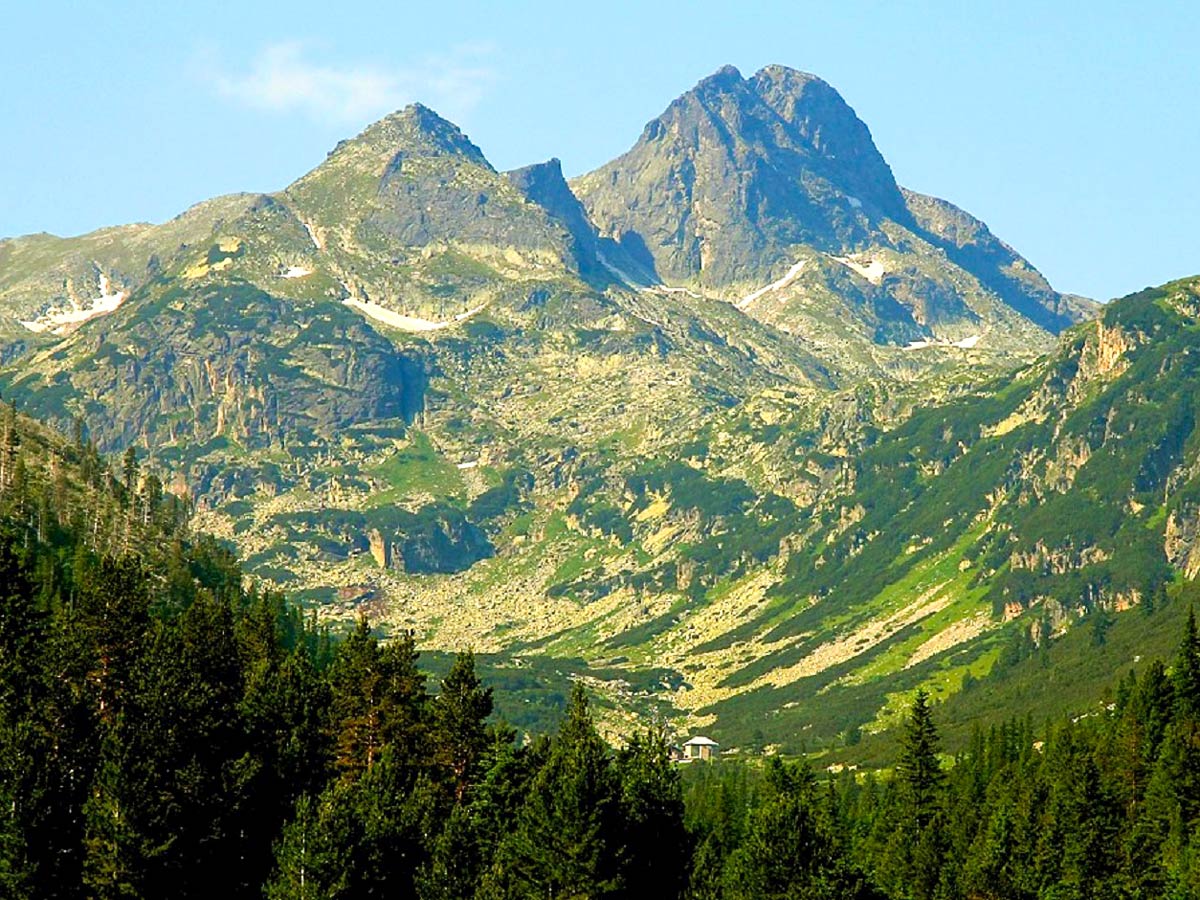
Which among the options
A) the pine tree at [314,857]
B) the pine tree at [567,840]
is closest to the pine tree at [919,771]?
the pine tree at [567,840]

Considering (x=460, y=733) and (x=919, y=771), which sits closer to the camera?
(x=460, y=733)

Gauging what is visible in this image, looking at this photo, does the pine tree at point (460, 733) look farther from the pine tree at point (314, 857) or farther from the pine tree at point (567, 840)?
the pine tree at point (314, 857)

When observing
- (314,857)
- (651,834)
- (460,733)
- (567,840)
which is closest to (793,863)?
(651,834)

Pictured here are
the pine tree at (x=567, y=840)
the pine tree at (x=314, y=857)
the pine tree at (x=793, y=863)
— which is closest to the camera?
the pine tree at (x=314, y=857)

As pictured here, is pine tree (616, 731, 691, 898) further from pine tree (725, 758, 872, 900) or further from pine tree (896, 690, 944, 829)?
pine tree (896, 690, 944, 829)

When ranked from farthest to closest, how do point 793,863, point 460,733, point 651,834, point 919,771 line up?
point 919,771, point 460,733, point 651,834, point 793,863

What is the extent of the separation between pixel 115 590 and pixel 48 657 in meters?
7.79

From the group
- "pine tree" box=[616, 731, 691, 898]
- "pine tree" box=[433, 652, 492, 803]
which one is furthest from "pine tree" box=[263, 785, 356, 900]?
"pine tree" box=[433, 652, 492, 803]

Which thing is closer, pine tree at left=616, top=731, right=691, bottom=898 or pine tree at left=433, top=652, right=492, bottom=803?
pine tree at left=616, top=731, right=691, bottom=898

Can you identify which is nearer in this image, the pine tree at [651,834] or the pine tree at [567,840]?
the pine tree at [567,840]

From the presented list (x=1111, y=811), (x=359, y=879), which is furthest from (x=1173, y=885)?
(x=359, y=879)

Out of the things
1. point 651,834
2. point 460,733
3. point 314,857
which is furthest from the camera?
point 460,733

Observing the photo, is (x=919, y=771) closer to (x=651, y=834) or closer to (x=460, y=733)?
(x=460, y=733)

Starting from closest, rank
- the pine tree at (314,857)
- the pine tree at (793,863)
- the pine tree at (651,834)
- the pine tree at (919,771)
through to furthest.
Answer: the pine tree at (314,857), the pine tree at (651,834), the pine tree at (793,863), the pine tree at (919,771)
